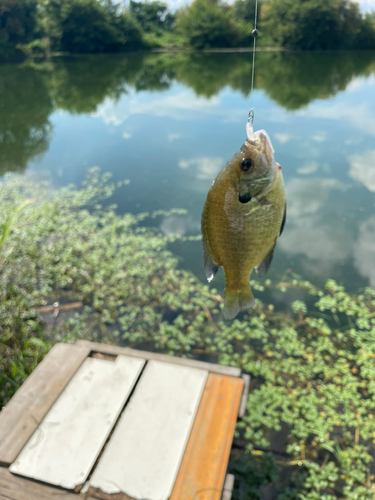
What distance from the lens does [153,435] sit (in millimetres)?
1532

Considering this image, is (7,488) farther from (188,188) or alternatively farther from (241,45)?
(241,45)

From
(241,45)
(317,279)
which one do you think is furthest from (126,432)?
(241,45)

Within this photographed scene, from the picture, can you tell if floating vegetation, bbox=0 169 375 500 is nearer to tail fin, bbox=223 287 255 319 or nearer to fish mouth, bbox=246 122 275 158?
tail fin, bbox=223 287 255 319

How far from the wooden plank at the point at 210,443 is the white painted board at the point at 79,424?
39cm

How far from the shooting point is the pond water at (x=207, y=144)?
4191mm

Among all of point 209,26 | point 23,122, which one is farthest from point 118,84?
point 209,26

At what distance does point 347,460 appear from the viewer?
1988mm

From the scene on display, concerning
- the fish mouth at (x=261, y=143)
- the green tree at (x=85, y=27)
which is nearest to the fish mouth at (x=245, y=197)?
the fish mouth at (x=261, y=143)

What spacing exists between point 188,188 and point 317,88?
10.00 m

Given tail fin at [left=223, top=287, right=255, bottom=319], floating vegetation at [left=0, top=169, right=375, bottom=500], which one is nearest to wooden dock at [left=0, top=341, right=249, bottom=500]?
floating vegetation at [left=0, top=169, right=375, bottom=500]

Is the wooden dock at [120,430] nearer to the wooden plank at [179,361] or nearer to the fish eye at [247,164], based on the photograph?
the wooden plank at [179,361]

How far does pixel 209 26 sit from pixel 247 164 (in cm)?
3160

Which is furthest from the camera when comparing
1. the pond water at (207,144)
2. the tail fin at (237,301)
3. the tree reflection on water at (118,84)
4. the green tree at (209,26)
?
the green tree at (209,26)

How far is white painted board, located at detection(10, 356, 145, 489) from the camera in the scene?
1.42 m
